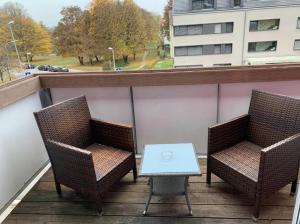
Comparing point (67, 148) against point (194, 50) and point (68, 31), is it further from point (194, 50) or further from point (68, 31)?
point (194, 50)

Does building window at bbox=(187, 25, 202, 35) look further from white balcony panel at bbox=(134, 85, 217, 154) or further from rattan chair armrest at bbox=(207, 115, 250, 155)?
rattan chair armrest at bbox=(207, 115, 250, 155)

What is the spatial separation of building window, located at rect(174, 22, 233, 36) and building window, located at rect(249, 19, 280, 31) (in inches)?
6.9

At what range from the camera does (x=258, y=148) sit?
6.86ft

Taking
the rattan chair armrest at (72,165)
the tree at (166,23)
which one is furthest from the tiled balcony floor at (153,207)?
the tree at (166,23)

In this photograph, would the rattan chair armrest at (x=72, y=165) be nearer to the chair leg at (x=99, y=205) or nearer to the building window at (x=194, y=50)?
the chair leg at (x=99, y=205)

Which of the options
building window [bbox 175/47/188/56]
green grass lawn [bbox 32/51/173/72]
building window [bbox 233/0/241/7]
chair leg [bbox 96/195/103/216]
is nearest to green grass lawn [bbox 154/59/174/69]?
green grass lawn [bbox 32/51/173/72]

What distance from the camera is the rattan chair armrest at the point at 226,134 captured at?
2.00 metres

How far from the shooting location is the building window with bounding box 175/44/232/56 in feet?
6.78

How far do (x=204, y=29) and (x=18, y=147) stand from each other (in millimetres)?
1946

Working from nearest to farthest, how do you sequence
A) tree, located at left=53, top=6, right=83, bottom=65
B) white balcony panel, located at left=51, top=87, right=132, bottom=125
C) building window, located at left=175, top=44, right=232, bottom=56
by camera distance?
building window, located at left=175, top=44, right=232, bottom=56, tree, located at left=53, top=6, right=83, bottom=65, white balcony panel, located at left=51, top=87, right=132, bottom=125

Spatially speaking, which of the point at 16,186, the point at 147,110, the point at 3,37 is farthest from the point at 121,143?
the point at 3,37

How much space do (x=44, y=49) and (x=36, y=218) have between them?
142 centimetres

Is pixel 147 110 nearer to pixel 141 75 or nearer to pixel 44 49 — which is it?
pixel 141 75

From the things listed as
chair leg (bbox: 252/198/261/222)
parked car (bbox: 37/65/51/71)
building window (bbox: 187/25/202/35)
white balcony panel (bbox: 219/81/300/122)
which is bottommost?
chair leg (bbox: 252/198/261/222)
